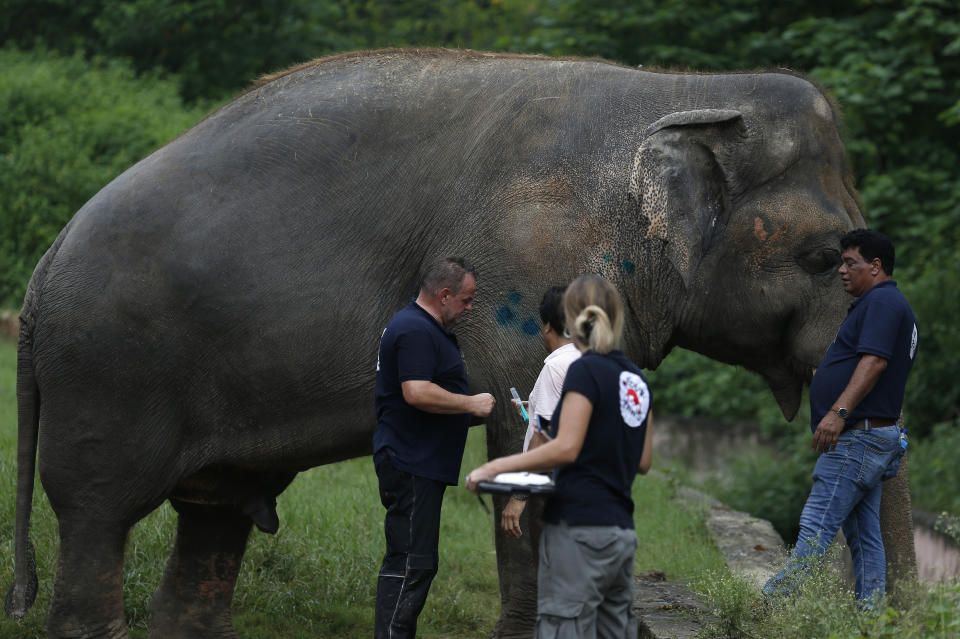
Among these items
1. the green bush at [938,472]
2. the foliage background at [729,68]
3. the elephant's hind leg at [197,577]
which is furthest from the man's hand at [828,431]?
the foliage background at [729,68]

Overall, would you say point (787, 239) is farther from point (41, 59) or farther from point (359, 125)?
point (41, 59)

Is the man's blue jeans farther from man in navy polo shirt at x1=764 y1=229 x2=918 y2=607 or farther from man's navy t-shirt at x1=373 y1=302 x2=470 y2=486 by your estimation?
man's navy t-shirt at x1=373 y1=302 x2=470 y2=486

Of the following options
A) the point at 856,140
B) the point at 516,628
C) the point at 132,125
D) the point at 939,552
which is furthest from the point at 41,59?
Result: the point at 516,628

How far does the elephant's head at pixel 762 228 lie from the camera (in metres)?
5.31

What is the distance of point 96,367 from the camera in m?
4.93

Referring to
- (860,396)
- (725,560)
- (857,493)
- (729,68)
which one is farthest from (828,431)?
(729,68)

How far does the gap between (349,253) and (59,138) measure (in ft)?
37.0

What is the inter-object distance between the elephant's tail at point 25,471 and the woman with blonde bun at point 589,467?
2.28m

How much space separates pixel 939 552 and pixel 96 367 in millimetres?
6349

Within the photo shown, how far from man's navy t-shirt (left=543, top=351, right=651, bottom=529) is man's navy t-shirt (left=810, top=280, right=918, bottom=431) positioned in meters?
1.58

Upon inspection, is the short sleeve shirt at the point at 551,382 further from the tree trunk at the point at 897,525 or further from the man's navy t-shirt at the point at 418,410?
the tree trunk at the point at 897,525

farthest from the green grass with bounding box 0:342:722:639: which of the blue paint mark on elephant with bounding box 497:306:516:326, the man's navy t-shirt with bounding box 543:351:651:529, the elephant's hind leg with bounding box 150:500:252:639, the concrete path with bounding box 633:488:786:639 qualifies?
the man's navy t-shirt with bounding box 543:351:651:529

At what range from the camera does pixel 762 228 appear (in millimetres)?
5414

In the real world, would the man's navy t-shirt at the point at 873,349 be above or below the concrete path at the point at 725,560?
above
